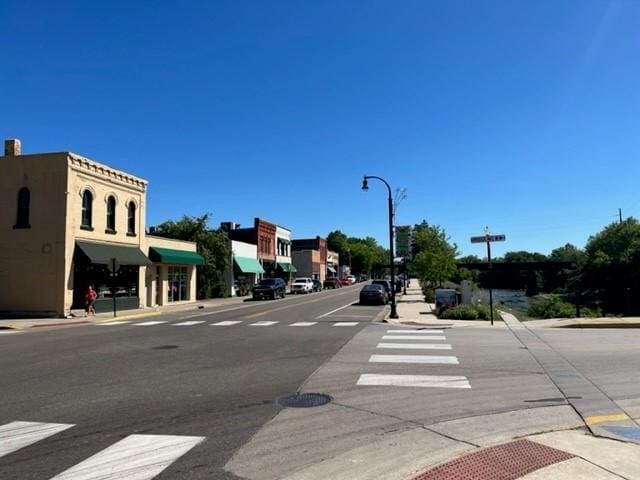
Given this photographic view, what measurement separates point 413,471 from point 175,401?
13.8 ft

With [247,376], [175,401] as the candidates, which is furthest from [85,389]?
[247,376]

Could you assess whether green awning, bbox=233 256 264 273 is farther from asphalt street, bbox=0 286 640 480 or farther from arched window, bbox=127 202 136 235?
asphalt street, bbox=0 286 640 480

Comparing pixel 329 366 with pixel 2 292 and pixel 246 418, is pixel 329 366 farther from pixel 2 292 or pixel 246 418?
pixel 2 292

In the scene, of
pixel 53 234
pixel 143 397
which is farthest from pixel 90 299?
pixel 143 397

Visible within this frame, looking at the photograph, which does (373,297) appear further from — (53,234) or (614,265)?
(614,265)

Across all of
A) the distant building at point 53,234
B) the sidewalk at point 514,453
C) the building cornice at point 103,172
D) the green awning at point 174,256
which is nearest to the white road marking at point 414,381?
the sidewalk at point 514,453

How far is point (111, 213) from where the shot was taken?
3000 centimetres

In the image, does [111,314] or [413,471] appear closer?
[413,471]

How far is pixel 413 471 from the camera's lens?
489 centimetres

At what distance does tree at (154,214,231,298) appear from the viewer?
44.2m

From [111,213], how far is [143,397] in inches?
953

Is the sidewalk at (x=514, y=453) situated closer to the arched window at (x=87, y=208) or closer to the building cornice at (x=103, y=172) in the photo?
the building cornice at (x=103, y=172)

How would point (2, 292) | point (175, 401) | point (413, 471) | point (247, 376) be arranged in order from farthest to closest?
point (2, 292), point (247, 376), point (175, 401), point (413, 471)

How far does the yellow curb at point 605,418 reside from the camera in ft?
21.3
